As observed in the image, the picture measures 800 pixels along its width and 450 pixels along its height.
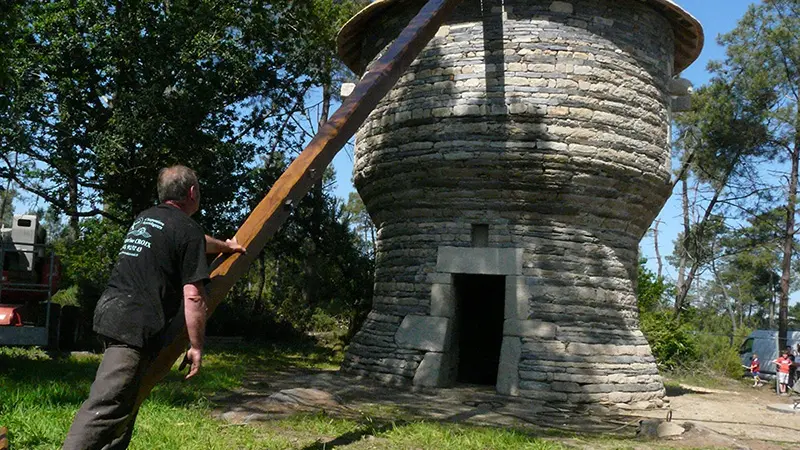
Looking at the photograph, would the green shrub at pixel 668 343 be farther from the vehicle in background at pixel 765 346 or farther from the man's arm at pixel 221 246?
the man's arm at pixel 221 246

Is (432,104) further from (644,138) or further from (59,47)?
(59,47)

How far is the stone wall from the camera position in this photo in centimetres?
913

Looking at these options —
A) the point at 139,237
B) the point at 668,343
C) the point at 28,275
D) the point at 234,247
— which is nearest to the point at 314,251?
the point at 668,343

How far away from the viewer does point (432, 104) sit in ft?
31.4

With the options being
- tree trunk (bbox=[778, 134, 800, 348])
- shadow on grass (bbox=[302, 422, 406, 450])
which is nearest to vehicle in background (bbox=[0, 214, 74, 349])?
shadow on grass (bbox=[302, 422, 406, 450])

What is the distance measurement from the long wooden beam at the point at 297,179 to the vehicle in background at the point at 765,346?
1482cm

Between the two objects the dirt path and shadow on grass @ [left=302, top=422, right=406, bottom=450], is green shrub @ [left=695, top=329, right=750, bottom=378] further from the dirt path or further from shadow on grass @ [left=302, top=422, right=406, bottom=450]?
shadow on grass @ [left=302, top=422, right=406, bottom=450]

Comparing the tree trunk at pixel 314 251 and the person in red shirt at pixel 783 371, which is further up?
the tree trunk at pixel 314 251

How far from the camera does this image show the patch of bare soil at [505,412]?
642 centimetres

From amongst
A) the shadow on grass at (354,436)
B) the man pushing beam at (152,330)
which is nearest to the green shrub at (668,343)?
the shadow on grass at (354,436)

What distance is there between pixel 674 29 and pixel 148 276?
956 centimetres

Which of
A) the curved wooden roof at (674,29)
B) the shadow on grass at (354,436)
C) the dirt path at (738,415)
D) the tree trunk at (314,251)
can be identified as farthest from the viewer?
the tree trunk at (314,251)

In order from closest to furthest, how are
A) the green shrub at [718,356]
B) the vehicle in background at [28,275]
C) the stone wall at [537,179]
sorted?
1. the vehicle in background at [28,275]
2. the stone wall at [537,179]
3. the green shrub at [718,356]

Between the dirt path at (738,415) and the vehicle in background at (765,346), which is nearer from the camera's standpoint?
the dirt path at (738,415)
